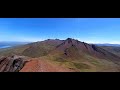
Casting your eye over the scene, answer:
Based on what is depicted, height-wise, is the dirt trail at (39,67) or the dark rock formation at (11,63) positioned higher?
the dirt trail at (39,67)

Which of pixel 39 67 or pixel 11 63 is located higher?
pixel 39 67

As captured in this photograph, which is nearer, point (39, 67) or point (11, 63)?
point (39, 67)

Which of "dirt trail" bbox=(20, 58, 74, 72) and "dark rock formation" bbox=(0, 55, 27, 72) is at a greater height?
"dirt trail" bbox=(20, 58, 74, 72)

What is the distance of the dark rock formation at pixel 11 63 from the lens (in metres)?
16.8

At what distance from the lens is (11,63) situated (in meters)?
18.5

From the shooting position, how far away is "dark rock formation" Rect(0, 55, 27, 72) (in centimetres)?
1683

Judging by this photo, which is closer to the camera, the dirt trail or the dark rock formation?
the dirt trail

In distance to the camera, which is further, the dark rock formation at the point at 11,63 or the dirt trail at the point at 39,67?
the dark rock formation at the point at 11,63
